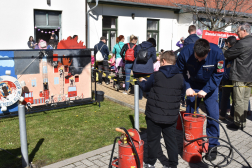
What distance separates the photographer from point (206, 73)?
450 cm

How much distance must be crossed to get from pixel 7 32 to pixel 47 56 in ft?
20.0

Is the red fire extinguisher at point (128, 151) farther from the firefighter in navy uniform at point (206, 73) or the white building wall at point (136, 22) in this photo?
the white building wall at point (136, 22)

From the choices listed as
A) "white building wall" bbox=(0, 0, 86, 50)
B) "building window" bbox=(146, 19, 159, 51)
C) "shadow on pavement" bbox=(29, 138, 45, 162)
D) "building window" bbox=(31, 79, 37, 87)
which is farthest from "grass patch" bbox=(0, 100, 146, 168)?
"building window" bbox=(146, 19, 159, 51)

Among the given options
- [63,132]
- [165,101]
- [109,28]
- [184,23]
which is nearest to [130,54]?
[63,132]

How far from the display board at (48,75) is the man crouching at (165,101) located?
144 inches

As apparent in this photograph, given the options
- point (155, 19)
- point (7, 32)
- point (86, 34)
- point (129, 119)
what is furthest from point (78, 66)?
point (155, 19)

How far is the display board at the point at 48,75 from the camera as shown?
20.9 ft

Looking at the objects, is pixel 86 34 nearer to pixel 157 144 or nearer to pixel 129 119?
pixel 129 119

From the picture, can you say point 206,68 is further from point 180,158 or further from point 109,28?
point 109,28

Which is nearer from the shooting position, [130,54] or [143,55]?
[143,55]

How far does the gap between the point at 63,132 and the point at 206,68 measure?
3240 millimetres

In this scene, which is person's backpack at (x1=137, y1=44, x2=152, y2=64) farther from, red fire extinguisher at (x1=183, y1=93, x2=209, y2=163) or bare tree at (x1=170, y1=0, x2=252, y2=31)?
bare tree at (x1=170, y1=0, x2=252, y2=31)

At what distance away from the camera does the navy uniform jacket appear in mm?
4465

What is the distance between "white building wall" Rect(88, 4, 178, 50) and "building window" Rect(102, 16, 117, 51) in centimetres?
25
